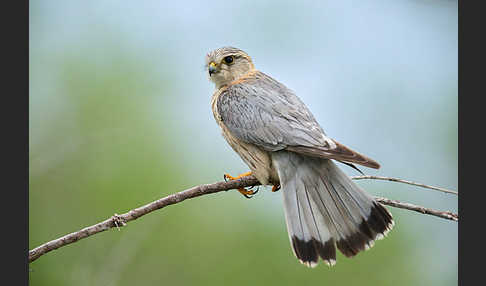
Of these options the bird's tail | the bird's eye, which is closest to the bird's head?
the bird's eye

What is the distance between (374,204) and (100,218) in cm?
148

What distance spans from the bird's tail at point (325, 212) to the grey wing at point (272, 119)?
12 centimetres

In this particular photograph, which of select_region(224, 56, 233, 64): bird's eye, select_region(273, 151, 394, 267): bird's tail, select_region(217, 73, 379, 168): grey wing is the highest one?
select_region(224, 56, 233, 64): bird's eye

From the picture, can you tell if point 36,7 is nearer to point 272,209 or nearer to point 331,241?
point 272,209

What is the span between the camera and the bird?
6.57ft

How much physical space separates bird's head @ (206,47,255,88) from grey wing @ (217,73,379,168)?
0.12m

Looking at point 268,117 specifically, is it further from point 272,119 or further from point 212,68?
point 212,68

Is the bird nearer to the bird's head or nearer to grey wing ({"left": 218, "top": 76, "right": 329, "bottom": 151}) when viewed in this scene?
grey wing ({"left": 218, "top": 76, "right": 329, "bottom": 151})

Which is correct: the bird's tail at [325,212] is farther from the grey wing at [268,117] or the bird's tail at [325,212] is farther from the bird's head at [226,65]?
the bird's head at [226,65]

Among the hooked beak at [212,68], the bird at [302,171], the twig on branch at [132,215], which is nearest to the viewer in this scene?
the twig on branch at [132,215]

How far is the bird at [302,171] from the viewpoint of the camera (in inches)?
78.8

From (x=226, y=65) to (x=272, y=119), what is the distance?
1.67ft

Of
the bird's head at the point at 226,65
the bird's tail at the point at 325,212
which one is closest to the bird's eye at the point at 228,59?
the bird's head at the point at 226,65

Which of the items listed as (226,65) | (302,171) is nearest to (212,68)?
(226,65)
